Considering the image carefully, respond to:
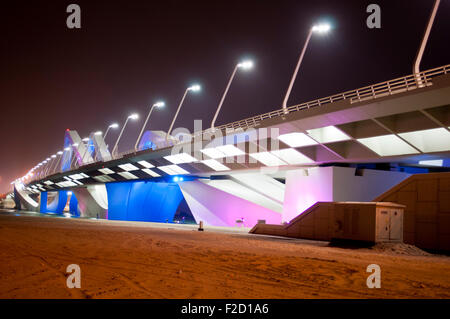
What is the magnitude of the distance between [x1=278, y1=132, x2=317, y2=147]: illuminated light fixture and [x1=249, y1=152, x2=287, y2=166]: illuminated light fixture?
3.52 meters

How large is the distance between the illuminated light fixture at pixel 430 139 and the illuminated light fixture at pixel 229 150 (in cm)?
1557

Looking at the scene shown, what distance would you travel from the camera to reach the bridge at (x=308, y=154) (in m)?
21.7

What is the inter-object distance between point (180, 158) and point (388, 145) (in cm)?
2481

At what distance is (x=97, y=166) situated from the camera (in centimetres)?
6638

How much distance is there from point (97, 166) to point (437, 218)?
57.1m

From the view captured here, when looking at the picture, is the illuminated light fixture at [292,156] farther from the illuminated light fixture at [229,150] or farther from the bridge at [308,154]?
the illuminated light fixture at [229,150]

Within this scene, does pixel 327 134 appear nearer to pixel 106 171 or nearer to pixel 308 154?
pixel 308 154

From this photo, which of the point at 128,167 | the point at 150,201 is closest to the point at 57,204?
the point at 150,201

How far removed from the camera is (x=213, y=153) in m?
39.4

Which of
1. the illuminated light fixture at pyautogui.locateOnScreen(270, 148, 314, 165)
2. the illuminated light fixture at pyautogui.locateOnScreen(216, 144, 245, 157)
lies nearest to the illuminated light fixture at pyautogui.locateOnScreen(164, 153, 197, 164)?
the illuminated light fixture at pyautogui.locateOnScreen(216, 144, 245, 157)

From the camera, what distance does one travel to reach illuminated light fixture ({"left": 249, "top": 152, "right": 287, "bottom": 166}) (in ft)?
114

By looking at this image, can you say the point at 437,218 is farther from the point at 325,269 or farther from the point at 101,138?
the point at 101,138

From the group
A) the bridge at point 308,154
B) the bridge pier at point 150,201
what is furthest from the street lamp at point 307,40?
the bridge pier at point 150,201
